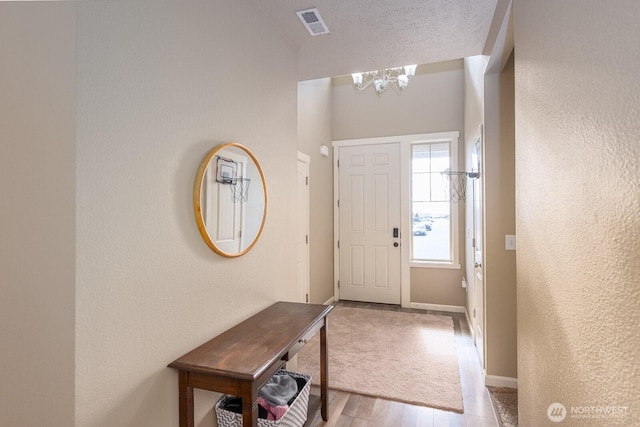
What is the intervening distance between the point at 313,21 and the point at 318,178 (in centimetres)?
241

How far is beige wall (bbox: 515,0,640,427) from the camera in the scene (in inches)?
26.4

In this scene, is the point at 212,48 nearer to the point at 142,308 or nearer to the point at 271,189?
the point at 271,189

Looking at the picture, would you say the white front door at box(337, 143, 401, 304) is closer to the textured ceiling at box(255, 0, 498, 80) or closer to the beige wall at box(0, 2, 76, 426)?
the textured ceiling at box(255, 0, 498, 80)

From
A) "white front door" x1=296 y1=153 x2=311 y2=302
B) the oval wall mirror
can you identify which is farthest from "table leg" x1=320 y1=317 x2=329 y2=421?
"white front door" x1=296 y1=153 x2=311 y2=302

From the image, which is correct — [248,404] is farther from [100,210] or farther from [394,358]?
[394,358]

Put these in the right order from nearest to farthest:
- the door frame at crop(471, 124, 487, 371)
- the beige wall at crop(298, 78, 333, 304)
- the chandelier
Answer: the door frame at crop(471, 124, 487, 371) → the chandelier → the beige wall at crop(298, 78, 333, 304)

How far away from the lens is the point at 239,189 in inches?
67.6

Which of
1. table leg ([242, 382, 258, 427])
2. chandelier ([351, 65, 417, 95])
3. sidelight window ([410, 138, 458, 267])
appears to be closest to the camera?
table leg ([242, 382, 258, 427])

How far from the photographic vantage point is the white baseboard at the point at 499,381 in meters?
2.36

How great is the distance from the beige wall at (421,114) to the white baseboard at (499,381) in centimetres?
200

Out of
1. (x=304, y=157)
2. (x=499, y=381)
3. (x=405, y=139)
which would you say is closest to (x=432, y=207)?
(x=405, y=139)

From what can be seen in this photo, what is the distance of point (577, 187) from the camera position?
3.00 ft

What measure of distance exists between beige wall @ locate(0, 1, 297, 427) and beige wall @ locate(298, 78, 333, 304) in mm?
2474

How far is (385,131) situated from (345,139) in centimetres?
61
